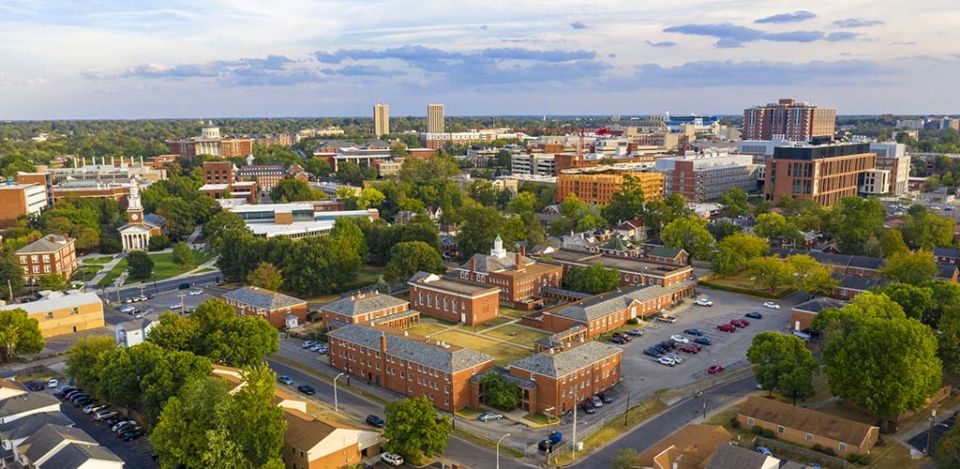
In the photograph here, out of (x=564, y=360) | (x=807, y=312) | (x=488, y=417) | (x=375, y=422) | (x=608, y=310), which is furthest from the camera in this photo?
(x=608, y=310)

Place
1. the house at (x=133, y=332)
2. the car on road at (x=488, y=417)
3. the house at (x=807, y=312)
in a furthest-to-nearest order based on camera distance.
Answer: the house at (x=807, y=312) → the house at (x=133, y=332) → the car on road at (x=488, y=417)

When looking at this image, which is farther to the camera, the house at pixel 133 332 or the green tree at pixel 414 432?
the house at pixel 133 332

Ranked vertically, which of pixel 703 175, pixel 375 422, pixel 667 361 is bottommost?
pixel 375 422

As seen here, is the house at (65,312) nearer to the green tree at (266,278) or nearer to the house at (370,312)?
the green tree at (266,278)

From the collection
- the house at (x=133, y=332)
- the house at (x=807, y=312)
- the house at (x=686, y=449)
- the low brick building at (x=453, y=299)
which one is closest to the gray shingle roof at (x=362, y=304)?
the low brick building at (x=453, y=299)

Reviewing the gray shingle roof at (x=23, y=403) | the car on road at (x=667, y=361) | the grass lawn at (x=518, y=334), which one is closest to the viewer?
the gray shingle roof at (x=23, y=403)

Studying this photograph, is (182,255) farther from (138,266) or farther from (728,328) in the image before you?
(728,328)

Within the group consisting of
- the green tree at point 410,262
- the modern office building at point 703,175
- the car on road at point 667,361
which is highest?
the modern office building at point 703,175

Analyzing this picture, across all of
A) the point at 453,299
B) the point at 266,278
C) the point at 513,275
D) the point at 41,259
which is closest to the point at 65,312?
the point at 266,278
